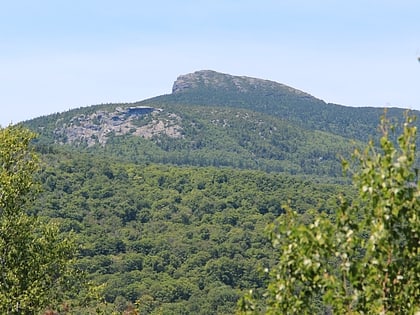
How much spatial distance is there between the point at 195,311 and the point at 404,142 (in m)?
133

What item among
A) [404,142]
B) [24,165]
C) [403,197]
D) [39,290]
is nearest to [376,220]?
[403,197]

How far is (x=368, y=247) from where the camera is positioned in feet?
31.8

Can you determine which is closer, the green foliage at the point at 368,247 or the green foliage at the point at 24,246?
the green foliage at the point at 368,247

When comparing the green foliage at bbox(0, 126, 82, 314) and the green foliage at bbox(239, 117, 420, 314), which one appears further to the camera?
the green foliage at bbox(0, 126, 82, 314)

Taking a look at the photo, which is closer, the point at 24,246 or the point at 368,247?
the point at 368,247

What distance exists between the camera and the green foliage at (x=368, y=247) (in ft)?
32.0

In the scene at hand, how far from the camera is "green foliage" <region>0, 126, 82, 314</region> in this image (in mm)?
26219

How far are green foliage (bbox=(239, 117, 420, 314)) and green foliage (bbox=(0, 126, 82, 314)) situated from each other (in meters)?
17.5

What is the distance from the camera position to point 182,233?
193 meters

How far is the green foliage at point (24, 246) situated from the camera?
86.0 ft

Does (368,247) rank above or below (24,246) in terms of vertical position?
above

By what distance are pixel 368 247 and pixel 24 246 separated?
67.1ft

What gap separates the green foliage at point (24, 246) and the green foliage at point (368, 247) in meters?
17.5

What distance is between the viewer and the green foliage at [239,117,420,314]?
32.0ft
